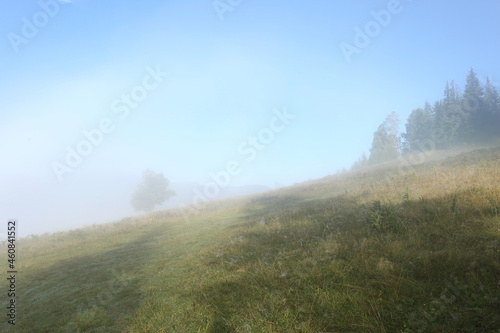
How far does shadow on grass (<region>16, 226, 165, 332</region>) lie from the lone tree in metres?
45.5

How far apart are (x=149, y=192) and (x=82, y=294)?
50.3 metres

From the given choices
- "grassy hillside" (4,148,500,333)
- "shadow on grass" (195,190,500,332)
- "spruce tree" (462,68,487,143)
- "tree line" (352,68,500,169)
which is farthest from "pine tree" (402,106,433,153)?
"shadow on grass" (195,190,500,332)

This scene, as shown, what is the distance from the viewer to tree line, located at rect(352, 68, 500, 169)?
41.5m

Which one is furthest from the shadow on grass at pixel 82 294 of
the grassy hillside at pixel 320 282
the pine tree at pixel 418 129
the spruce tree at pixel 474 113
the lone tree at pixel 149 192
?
the pine tree at pixel 418 129

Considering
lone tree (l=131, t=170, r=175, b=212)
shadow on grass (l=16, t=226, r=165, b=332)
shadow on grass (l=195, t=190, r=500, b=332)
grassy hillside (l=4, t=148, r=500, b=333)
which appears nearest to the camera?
shadow on grass (l=195, t=190, r=500, b=332)

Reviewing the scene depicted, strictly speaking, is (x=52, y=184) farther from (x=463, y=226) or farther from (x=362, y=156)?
(x=463, y=226)

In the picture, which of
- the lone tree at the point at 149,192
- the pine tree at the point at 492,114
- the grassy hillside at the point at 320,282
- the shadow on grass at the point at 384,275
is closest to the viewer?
the shadow on grass at the point at 384,275

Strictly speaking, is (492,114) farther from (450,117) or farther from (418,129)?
(418,129)

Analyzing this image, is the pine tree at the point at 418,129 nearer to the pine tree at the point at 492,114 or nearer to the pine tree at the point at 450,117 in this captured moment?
the pine tree at the point at 450,117

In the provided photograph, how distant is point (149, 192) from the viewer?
5200 cm

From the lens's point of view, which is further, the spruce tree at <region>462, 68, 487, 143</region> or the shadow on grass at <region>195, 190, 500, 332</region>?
the spruce tree at <region>462, 68, 487, 143</region>

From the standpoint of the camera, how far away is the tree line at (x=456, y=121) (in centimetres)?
4147

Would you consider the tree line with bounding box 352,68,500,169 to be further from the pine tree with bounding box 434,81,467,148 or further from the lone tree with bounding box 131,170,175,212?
the lone tree with bounding box 131,170,175,212

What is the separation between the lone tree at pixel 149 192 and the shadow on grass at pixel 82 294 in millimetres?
45529
